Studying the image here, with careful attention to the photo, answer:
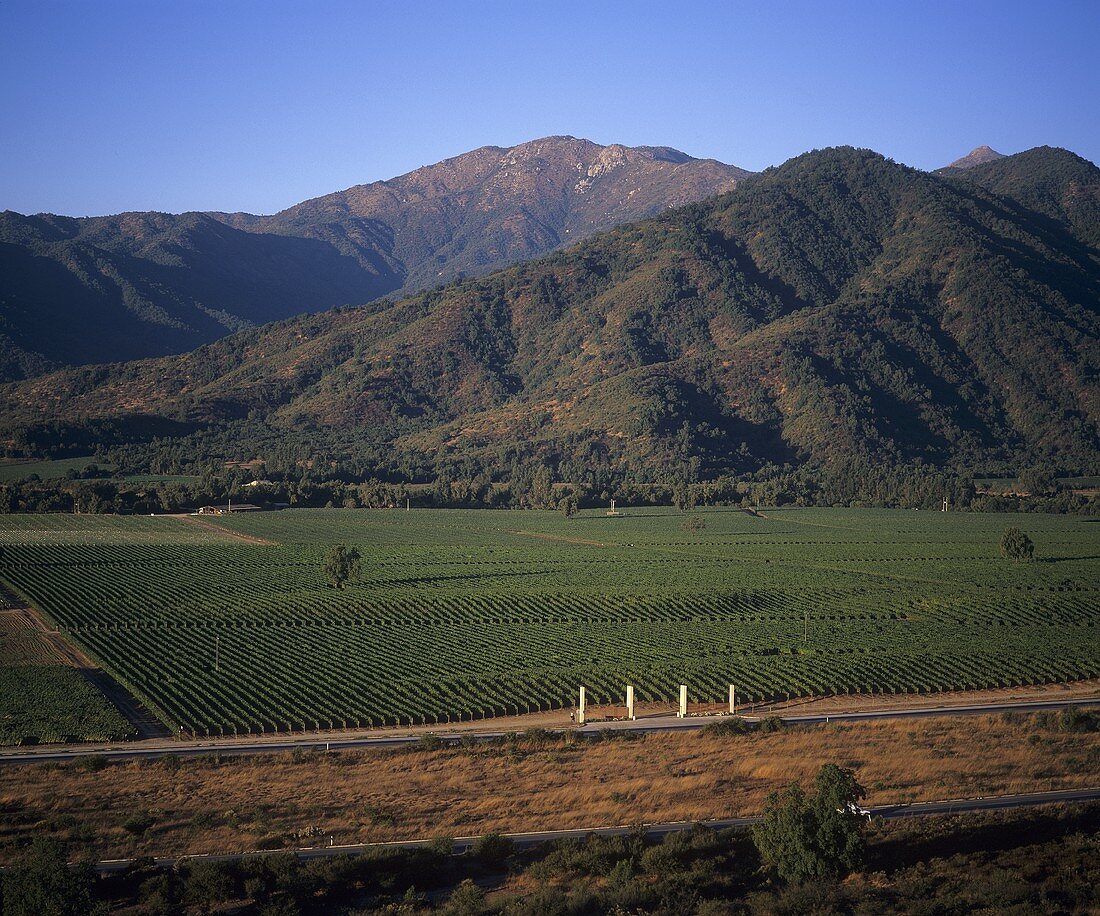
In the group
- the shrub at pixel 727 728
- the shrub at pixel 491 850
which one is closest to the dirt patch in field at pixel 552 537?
the shrub at pixel 727 728

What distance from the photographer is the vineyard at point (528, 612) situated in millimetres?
49250

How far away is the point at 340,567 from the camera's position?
255 feet

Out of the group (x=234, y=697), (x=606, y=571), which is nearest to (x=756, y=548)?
(x=606, y=571)

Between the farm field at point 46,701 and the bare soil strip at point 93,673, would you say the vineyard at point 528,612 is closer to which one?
the bare soil strip at point 93,673

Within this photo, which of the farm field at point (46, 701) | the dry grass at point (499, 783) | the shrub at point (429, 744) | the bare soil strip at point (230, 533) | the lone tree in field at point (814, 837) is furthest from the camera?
the bare soil strip at point (230, 533)

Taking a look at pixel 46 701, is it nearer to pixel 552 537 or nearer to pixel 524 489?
pixel 552 537

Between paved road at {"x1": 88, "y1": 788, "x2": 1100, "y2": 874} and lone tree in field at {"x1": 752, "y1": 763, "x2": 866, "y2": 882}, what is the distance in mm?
2502

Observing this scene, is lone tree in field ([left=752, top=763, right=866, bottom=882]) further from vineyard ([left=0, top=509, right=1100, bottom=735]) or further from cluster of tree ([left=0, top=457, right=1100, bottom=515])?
cluster of tree ([left=0, top=457, right=1100, bottom=515])

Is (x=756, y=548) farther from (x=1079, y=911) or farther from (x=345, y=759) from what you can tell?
(x=1079, y=911)

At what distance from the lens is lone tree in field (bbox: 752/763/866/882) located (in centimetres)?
2489

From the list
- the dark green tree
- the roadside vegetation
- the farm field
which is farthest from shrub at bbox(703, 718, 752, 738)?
the dark green tree

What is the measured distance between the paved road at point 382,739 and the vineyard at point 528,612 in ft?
8.40

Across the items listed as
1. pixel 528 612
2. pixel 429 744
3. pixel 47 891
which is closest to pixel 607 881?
pixel 47 891

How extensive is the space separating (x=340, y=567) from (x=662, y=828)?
51.8m
